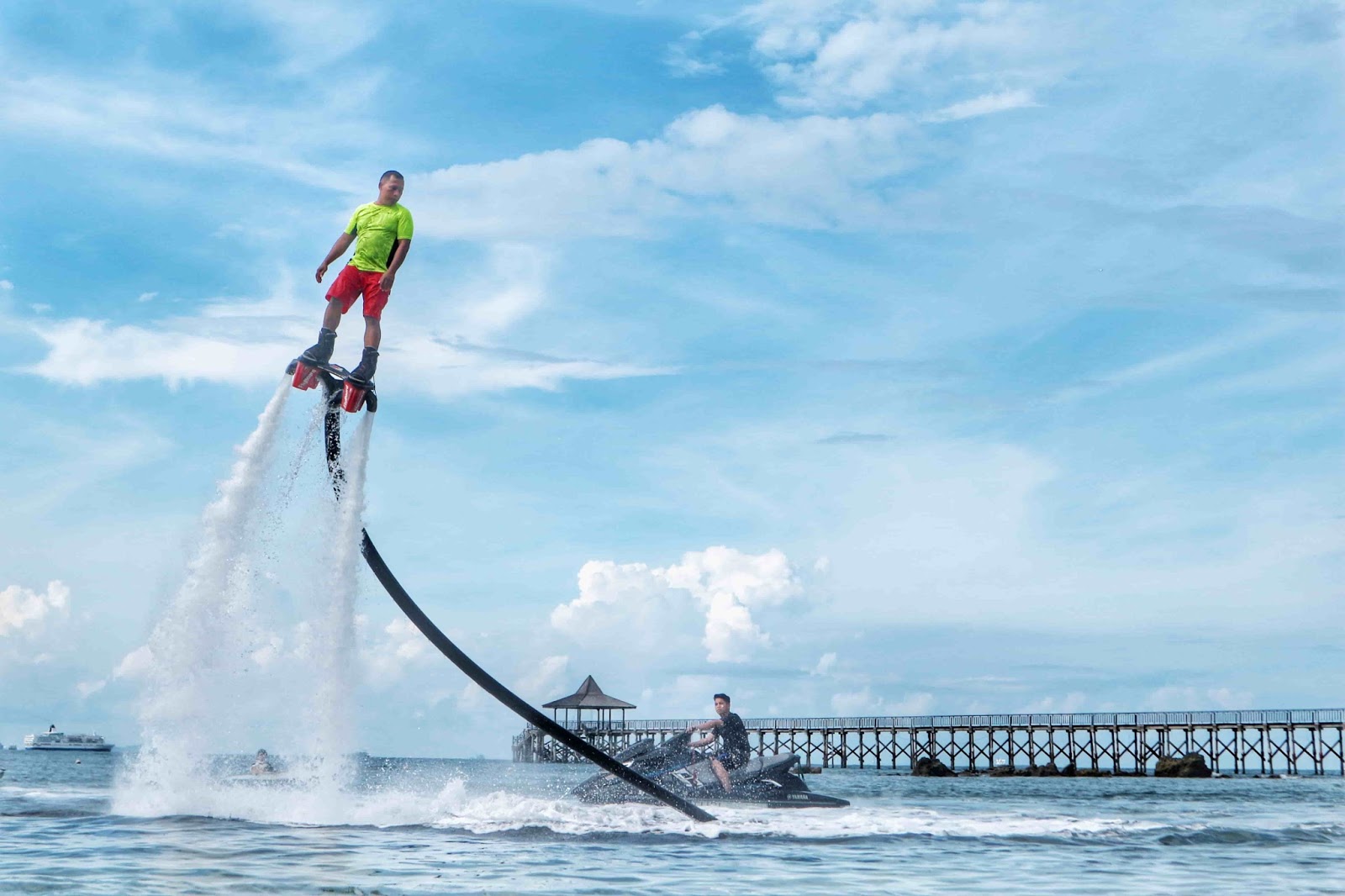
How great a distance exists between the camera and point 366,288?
14562 millimetres

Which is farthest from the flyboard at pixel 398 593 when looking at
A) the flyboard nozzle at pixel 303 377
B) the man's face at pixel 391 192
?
the man's face at pixel 391 192

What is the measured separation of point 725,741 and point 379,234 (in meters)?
11.1

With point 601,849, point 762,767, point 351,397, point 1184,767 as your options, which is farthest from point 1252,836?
point 1184,767

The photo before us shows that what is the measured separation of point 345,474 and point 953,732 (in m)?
64.6

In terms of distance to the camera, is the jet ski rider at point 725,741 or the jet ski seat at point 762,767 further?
the jet ski seat at point 762,767

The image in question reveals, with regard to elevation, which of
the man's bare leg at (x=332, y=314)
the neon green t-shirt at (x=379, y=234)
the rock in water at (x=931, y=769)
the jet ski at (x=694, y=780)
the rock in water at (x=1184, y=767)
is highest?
the neon green t-shirt at (x=379, y=234)

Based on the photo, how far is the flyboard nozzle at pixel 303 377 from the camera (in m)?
15.0

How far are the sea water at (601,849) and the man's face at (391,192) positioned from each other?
287 inches

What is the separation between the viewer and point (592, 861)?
1480 centimetres

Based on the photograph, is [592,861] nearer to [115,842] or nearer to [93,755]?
[115,842]

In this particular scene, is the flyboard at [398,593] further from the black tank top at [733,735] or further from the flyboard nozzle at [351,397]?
the black tank top at [733,735]

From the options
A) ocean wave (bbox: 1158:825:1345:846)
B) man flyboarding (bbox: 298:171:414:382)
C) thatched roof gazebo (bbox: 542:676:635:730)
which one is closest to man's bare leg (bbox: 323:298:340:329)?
man flyboarding (bbox: 298:171:414:382)

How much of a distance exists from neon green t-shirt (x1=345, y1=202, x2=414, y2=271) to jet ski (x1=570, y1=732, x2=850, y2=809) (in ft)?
34.0

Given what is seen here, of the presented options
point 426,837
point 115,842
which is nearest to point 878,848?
point 426,837
